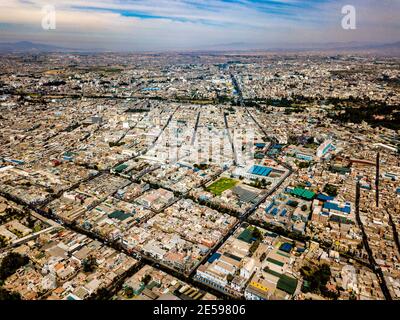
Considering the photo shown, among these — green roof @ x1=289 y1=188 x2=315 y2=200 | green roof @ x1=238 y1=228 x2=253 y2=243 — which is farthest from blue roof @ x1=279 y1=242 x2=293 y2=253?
green roof @ x1=289 y1=188 x2=315 y2=200

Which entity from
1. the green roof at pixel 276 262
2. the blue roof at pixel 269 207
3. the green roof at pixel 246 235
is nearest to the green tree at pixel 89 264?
the green roof at pixel 246 235

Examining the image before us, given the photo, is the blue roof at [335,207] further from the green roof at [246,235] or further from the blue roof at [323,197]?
the green roof at [246,235]

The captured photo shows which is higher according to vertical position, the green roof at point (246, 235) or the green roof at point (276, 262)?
the green roof at point (246, 235)

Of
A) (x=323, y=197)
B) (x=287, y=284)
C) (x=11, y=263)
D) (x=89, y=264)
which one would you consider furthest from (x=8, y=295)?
(x=323, y=197)

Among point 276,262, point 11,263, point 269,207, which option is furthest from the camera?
point 269,207

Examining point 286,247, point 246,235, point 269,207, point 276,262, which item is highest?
point 269,207

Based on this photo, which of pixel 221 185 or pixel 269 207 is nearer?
pixel 269 207

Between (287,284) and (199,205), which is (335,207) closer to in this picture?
(287,284)

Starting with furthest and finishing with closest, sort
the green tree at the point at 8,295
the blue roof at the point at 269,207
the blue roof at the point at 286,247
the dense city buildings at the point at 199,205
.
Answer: the blue roof at the point at 269,207, the blue roof at the point at 286,247, the dense city buildings at the point at 199,205, the green tree at the point at 8,295

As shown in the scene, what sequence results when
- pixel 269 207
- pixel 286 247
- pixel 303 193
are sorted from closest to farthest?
pixel 286 247 < pixel 269 207 < pixel 303 193

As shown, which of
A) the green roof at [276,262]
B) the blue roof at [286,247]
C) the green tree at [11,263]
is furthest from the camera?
the blue roof at [286,247]

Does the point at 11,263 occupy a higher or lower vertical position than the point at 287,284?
higher

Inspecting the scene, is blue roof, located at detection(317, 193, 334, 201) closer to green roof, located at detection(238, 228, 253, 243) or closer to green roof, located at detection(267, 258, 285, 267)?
green roof, located at detection(238, 228, 253, 243)

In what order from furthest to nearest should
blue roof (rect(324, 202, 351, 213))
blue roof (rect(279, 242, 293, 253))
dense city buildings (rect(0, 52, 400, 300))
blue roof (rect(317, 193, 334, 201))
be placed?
blue roof (rect(317, 193, 334, 201)) → blue roof (rect(324, 202, 351, 213)) → blue roof (rect(279, 242, 293, 253)) → dense city buildings (rect(0, 52, 400, 300))
